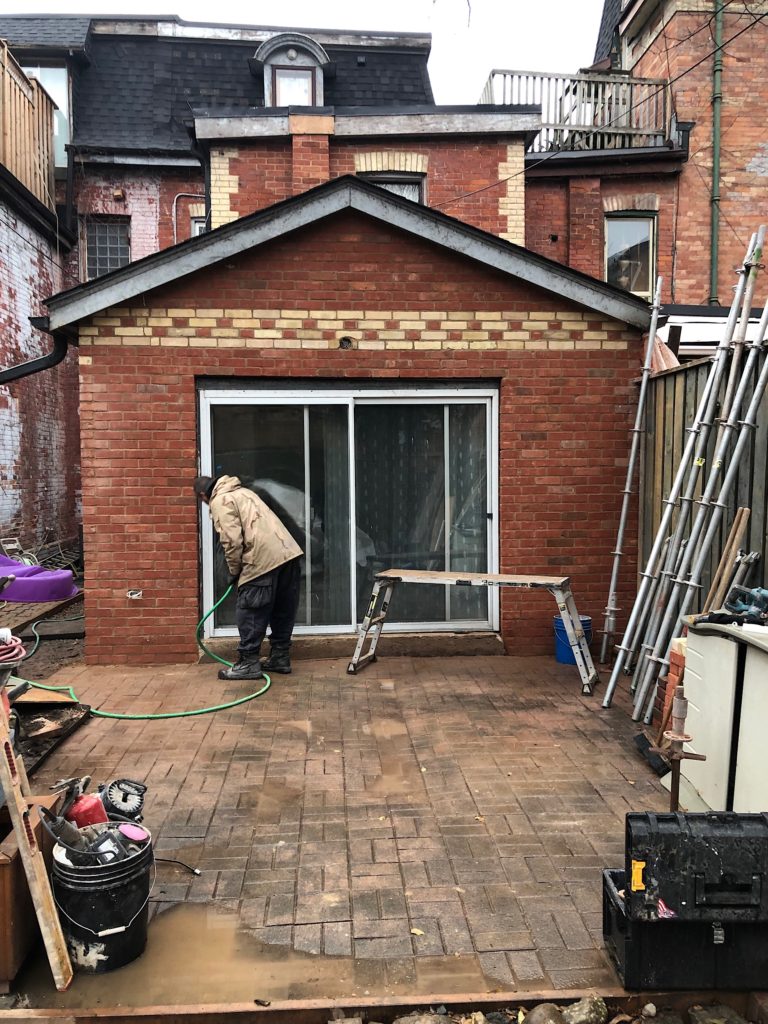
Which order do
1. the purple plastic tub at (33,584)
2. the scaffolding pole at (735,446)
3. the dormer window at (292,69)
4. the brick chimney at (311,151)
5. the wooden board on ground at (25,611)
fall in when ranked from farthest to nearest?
1. the dormer window at (292,69)
2. the brick chimney at (311,151)
3. the purple plastic tub at (33,584)
4. the wooden board on ground at (25,611)
5. the scaffolding pole at (735,446)

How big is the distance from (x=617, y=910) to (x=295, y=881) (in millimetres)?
1448

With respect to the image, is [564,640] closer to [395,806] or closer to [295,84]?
[395,806]

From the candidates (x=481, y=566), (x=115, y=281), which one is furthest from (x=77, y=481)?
(x=481, y=566)

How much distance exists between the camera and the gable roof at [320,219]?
6711 mm

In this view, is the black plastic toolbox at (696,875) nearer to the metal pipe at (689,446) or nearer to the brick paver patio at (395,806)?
the brick paver patio at (395,806)

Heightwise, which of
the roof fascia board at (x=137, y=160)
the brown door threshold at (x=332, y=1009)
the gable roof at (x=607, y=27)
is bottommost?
the brown door threshold at (x=332, y=1009)

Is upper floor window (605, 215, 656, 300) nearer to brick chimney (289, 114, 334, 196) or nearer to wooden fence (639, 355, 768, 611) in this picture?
brick chimney (289, 114, 334, 196)

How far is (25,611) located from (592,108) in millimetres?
12184

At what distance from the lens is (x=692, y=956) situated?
2766mm

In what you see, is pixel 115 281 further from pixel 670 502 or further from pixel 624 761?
pixel 624 761

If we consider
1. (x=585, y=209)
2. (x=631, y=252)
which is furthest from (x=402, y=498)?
(x=631, y=252)

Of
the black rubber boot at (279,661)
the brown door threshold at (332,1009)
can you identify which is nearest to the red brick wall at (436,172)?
the black rubber boot at (279,661)

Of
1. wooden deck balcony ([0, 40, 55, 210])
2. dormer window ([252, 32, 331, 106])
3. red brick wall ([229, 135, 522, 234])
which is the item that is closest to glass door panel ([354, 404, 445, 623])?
red brick wall ([229, 135, 522, 234])

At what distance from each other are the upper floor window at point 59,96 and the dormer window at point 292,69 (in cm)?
411
